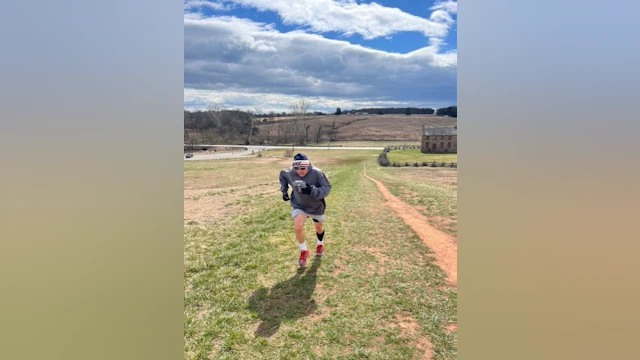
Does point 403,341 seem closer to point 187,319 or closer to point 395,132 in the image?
point 187,319

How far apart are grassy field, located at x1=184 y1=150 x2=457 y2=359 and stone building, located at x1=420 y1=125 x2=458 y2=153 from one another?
44.6 m

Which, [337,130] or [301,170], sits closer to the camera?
[301,170]

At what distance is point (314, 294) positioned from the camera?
15.9 feet

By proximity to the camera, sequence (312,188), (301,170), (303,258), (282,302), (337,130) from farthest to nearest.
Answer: (337,130)
(303,258)
(301,170)
(312,188)
(282,302)

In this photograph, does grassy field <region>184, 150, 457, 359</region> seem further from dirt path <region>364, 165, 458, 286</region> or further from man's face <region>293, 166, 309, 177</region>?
man's face <region>293, 166, 309, 177</region>

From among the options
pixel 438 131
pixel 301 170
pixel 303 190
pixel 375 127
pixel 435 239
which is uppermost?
pixel 375 127

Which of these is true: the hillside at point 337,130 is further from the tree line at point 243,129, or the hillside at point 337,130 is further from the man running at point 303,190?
the man running at point 303,190

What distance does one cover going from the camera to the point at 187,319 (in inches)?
163

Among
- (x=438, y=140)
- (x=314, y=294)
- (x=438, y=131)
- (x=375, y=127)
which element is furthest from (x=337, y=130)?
(x=314, y=294)

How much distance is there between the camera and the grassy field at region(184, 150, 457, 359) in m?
3.67

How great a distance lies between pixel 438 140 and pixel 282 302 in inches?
1987

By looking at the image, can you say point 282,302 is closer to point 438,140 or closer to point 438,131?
point 438,140

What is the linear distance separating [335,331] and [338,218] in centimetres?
560

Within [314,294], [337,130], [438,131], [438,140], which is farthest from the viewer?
[337,130]
